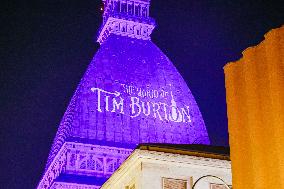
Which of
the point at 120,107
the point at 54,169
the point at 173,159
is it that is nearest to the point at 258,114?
the point at 173,159

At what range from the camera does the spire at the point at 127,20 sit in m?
125

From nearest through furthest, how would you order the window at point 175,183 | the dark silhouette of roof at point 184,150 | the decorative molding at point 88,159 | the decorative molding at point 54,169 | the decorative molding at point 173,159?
the decorative molding at point 173,159 → the dark silhouette of roof at point 184,150 → the window at point 175,183 → the decorative molding at point 88,159 → the decorative molding at point 54,169

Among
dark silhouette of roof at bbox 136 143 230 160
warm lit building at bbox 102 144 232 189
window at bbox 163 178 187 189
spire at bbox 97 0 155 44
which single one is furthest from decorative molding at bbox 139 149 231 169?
spire at bbox 97 0 155 44

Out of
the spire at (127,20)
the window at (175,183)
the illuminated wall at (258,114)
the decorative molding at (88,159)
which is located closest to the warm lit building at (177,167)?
the window at (175,183)

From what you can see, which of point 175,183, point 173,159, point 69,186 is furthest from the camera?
point 69,186

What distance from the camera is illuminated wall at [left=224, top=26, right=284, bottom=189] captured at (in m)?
11.0

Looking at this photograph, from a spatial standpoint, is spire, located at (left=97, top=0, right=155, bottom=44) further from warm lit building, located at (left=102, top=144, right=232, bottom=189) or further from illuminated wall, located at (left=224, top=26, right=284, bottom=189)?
illuminated wall, located at (left=224, top=26, right=284, bottom=189)

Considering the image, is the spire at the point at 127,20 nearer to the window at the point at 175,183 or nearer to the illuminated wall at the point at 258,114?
the window at the point at 175,183

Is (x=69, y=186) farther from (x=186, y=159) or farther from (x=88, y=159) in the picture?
(x=186, y=159)

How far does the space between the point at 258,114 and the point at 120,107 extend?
10296cm

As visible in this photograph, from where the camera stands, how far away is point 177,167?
31.3 metres

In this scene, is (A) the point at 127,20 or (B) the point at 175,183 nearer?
(B) the point at 175,183

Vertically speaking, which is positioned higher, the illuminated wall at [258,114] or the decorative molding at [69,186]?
the decorative molding at [69,186]

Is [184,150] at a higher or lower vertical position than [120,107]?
lower
